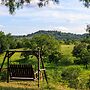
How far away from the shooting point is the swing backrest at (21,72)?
17.6 m

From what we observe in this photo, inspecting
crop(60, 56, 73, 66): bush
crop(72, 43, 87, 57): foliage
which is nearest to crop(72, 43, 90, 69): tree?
crop(72, 43, 87, 57): foliage

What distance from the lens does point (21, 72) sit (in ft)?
58.6

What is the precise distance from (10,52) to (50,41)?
10730 cm

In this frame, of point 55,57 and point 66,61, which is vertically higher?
point 55,57

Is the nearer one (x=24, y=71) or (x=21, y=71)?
(x=24, y=71)

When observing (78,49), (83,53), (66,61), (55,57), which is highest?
(78,49)

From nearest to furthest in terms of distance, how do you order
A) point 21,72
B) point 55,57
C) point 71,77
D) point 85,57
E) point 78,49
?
point 21,72, point 71,77, point 85,57, point 55,57, point 78,49

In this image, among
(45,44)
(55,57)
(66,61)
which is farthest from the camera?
(45,44)

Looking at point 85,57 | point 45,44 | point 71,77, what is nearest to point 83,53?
point 85,57

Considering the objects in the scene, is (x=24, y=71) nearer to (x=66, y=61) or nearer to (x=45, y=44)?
(x=66, y=61)

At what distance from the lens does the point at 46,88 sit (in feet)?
56.0

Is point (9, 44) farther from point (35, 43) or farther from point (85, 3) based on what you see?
point (85, 3)

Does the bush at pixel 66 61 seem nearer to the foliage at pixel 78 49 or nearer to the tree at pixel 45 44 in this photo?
the tree at pixel 45 44

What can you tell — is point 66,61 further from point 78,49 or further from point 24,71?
point 24,71
